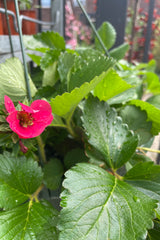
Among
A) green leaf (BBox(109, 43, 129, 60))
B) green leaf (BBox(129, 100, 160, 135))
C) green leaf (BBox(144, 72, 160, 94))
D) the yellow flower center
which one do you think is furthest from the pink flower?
green leaf (BBox(144, 72, 160, 94))

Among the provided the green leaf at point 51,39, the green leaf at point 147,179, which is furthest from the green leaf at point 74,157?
the green leaf at point 51,39

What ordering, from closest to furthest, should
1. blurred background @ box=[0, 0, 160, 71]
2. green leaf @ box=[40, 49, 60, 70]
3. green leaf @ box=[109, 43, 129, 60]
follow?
green leaf @ box=[40, 49, 60, 70]
green leaf @ box=[109, 43, 129, 60]
blurred background @ box=[0, 0, 160, 71]

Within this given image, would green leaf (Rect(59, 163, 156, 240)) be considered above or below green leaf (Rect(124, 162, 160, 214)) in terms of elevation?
above

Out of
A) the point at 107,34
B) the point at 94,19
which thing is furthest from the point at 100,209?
the point at 94,19

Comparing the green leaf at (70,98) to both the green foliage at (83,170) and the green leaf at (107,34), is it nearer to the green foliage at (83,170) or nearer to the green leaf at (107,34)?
the green foliage at (83,170)

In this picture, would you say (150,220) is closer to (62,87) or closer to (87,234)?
(87,234)

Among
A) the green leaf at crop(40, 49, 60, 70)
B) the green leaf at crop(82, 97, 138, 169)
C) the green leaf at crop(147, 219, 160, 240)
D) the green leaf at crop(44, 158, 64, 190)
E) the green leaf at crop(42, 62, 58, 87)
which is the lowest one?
the green leaf at crop(44, 158, 64, 190)

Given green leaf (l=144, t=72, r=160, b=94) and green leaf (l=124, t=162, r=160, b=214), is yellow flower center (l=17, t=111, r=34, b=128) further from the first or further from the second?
green leaf (l=144, t=72, r=160, b=94)

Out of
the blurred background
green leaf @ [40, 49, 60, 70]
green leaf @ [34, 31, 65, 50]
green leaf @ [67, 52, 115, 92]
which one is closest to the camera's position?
green leaf @ [67, 52, 115, 92]
